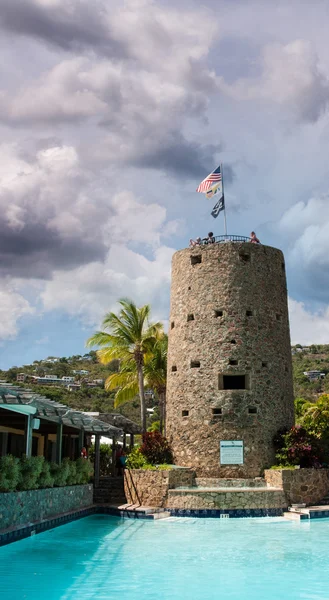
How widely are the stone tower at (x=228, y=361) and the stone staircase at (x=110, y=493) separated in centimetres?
240

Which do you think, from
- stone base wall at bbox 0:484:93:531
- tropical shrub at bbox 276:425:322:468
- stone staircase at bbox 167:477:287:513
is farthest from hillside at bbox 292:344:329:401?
stone base wall at bbox 0:484:93:531

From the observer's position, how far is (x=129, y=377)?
30.8 meters

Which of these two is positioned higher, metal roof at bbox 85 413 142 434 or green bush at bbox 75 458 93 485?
metal roof at bbox 85 413 142 434

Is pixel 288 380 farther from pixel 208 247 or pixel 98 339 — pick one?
pixel 98 339

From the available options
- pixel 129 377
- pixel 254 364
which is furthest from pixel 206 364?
pixel 129 377

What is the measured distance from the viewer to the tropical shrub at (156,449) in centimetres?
2236

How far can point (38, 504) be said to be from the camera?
1434 cm

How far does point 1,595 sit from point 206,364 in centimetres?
1462

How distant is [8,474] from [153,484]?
27.0 feet

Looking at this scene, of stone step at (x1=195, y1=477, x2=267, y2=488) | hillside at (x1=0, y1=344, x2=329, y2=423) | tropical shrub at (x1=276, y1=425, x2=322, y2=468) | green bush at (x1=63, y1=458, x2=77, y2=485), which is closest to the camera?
green bush at (x1=63, y1=458, x2=77, y2=485)

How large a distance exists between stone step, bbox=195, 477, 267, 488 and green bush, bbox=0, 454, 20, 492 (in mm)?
9629

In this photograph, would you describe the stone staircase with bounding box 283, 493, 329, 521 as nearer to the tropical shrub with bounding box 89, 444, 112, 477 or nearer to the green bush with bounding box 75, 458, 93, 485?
the green bush with bounding box 75, 458, 93, 485

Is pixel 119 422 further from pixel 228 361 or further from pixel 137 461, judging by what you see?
pixel 228 361

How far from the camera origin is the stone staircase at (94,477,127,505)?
20781mm
